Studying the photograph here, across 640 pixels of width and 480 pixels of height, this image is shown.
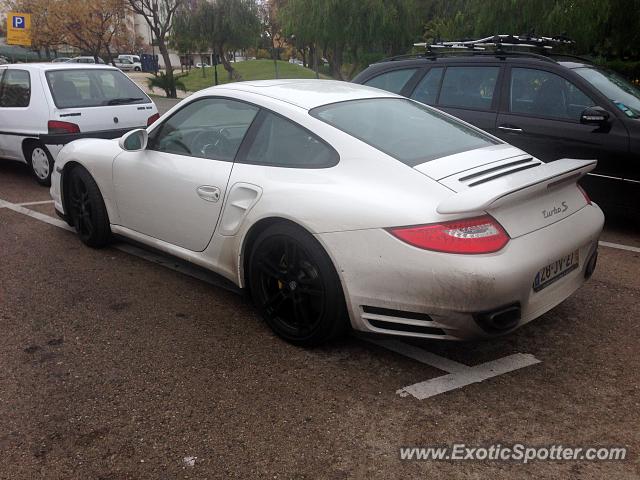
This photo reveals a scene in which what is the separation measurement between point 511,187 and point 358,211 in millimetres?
739

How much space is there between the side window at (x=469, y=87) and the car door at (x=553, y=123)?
0.18m

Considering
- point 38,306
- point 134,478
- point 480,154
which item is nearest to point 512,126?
point 480,154

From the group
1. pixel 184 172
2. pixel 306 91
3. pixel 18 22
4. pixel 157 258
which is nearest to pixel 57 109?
pixel 157 258

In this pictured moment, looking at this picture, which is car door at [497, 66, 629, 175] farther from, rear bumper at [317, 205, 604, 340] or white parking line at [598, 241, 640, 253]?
rear bumper at [317, 205, 604, 340]

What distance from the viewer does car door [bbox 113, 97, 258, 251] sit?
378 centimetres

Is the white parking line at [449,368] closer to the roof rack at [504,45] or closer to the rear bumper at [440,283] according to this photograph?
the rear bumper at [440,283]

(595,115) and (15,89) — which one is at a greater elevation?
(15,89)

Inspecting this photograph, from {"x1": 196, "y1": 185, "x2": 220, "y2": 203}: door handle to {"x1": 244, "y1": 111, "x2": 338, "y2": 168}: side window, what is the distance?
0.27m

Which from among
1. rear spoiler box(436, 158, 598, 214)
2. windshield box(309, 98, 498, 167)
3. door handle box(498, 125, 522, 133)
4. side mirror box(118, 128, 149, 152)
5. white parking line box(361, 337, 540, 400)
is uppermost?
windshield box(309, 98, 498, 167)

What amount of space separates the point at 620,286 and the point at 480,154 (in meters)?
1.72

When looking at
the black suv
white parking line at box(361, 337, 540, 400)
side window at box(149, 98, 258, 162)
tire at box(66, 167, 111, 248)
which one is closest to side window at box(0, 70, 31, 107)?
tire at box(66, 167, 111, 248)

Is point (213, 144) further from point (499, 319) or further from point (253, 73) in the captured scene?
point (253, 73)

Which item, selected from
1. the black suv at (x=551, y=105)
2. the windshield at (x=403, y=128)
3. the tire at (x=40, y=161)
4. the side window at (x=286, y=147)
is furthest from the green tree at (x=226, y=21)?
the side window at (x=286, y=147)

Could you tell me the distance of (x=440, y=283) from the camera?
2.79m
